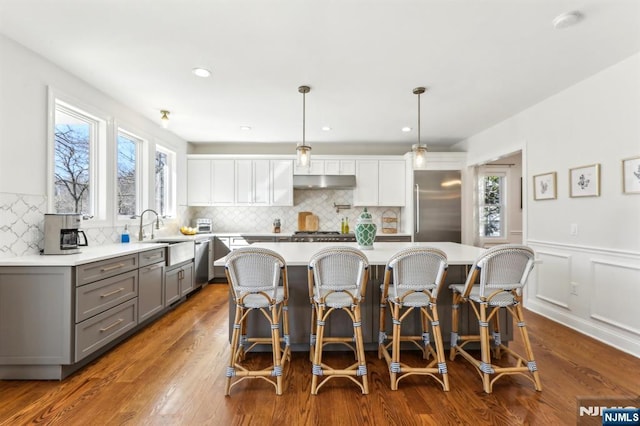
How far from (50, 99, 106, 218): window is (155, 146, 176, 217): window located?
1.41 meters

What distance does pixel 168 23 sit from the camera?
2.15m

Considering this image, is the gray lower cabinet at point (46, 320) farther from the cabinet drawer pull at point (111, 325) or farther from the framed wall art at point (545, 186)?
the framed wall art at point (545, 186)

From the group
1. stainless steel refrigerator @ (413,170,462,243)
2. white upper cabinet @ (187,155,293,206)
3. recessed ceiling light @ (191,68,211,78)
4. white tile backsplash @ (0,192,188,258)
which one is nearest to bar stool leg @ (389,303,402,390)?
recessed ceiling light @ (191,68,211,78)

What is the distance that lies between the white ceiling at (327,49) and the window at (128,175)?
490 mm

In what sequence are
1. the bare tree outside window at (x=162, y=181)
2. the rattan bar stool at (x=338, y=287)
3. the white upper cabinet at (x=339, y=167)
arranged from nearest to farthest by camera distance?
1. the rattan bar stool at (x=338, y=287)
2. the bare tree outside window at (x=162, y=181)
3. the white upper cabinet at (x=339, y=167)

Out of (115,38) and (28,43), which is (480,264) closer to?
(115,38)

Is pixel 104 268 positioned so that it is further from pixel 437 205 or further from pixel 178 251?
pixel 437 205

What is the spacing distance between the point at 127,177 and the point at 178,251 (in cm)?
121

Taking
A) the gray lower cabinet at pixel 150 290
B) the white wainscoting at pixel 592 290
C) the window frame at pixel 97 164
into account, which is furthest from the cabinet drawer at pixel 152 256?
the white wainscoting at pixel 592 290

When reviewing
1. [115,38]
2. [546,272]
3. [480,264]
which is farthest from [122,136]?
[546,272]

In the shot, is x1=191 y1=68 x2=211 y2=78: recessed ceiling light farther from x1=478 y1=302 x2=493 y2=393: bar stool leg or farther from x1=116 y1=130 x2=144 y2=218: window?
x1=478 y1=302 x2=493 y2=393: bar stool leg

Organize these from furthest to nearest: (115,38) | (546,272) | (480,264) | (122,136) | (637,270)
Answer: (122,136) < (546,272) < (637,270) < (115,38) < (480,264)

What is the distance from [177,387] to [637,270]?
3.71 meters

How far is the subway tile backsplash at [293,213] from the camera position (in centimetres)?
588
